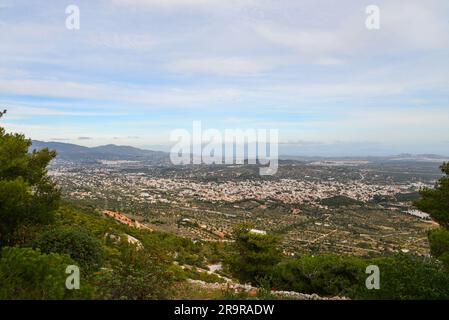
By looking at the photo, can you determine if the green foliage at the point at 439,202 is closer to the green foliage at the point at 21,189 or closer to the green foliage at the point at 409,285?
the green foliage at the point at 409,285

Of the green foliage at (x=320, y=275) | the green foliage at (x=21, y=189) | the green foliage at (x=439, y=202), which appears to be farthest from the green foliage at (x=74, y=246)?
the green foliage at (x=439, y=202)

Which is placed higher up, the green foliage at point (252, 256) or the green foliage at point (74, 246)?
the green foliage at point (74, 246)

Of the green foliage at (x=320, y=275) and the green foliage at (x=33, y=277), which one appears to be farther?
the green foliage at (x=320, y=275)

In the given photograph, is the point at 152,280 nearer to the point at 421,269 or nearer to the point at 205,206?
the point at 421,269

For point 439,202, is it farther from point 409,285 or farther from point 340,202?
point 340,202
